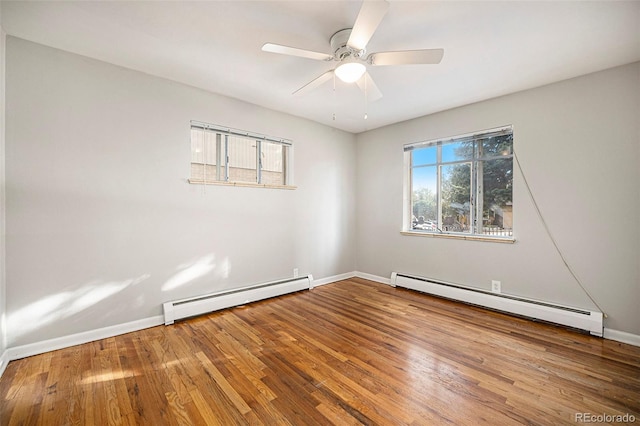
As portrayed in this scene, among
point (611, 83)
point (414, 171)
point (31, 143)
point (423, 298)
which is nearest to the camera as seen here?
point (31, 143)

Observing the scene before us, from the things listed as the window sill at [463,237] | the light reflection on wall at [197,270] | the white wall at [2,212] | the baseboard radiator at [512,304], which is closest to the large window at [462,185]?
the window sill at [463,237]

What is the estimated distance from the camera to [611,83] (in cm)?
267

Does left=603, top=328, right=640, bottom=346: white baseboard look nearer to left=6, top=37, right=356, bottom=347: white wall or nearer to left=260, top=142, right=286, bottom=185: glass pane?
left=6, top=37, right=356, bottom=347: white wall

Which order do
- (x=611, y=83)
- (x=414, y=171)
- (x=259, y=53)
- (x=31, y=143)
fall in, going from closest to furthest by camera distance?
(x=31, y=143)
(x=259, y=53)
(x=611, y=83)
(x=414, y=171)

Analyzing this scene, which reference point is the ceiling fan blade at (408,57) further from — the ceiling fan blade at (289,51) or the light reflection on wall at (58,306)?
the light reflection on wall at (58,306)

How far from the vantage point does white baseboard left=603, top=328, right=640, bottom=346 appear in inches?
98.7

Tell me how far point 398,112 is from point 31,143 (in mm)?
4102

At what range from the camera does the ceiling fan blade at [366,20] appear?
150cm

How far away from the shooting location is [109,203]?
2.64 m

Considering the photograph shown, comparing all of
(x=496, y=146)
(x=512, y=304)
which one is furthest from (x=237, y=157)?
(x=512, y=304)

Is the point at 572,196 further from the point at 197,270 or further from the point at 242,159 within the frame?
the point at 197,270

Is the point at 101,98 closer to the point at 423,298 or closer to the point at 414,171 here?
the point at 414,171

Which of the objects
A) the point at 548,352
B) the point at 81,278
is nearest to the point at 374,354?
the point at 548,352

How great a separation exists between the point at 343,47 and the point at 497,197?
275cm
